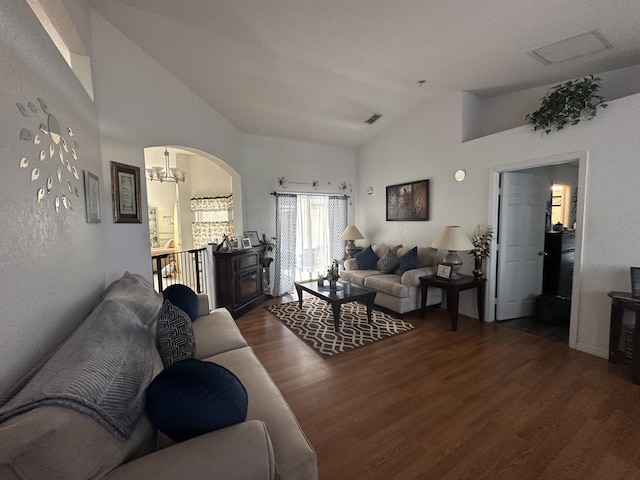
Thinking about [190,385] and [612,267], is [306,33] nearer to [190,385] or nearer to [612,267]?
[190,385]

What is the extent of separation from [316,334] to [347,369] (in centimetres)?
76

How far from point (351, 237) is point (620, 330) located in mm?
3612

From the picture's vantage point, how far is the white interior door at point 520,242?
3393 mm

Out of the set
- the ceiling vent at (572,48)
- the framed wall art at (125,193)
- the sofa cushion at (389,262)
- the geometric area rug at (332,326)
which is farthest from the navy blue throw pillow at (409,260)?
the framed wall art at (125,193)

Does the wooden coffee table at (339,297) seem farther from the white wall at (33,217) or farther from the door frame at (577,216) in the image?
the white wall at (33,217)

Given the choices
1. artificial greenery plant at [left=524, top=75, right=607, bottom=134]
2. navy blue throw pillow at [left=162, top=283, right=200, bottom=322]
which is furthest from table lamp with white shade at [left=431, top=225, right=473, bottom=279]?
navy blue throw pillow at [left=162, top=283, right=200, bottom=322]

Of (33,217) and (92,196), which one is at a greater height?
(92,196)

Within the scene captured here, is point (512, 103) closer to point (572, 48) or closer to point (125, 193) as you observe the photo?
point (572, 48)

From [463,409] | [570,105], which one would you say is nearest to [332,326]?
[463,409]

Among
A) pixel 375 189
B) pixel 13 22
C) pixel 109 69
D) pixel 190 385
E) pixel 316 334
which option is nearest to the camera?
pixel 190 385

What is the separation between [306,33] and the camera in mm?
2445

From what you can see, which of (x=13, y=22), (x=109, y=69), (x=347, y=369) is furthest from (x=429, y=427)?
(x=109, y=69)

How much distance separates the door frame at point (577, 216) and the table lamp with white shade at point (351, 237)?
2.31m

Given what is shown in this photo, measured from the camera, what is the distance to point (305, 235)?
543 cm
